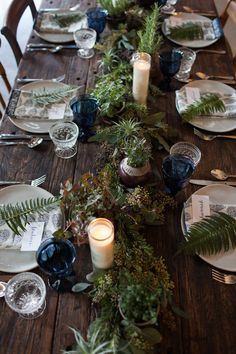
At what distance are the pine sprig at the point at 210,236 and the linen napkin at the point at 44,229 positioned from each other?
34 cm

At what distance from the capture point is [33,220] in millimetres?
957

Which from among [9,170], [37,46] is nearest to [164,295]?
[9,170]

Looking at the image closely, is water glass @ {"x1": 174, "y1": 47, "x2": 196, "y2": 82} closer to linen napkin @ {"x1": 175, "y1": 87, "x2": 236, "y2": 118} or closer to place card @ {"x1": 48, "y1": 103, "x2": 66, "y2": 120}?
linen napkin @ {"x1": 175, "y1": 87, "x2": 236, "y2": 118}

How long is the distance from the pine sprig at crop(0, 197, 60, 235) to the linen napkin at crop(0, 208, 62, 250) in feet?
0.07

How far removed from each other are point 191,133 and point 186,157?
196 mm

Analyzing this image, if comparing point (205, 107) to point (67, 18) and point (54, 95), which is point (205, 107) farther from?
point (67, 18)

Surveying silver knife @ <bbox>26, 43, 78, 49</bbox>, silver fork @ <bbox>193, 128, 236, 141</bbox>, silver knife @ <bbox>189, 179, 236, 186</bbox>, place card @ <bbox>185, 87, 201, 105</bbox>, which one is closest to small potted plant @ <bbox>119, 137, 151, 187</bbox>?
silver knife @ <bbox>189, 179, 236, 186</bbox>

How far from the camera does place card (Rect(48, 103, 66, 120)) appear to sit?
1208mm

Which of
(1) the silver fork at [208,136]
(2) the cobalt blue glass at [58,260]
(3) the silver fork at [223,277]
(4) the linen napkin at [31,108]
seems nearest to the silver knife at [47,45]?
(4) the linen napkin at [31,108]

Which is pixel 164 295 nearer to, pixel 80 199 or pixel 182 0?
pixel 80 199

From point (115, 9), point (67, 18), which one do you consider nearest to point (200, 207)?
point (115, 9)

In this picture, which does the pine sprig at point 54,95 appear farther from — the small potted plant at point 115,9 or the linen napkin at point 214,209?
the linen napkin at point 214,209

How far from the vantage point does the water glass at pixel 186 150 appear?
1123 mm

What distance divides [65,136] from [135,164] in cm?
29
